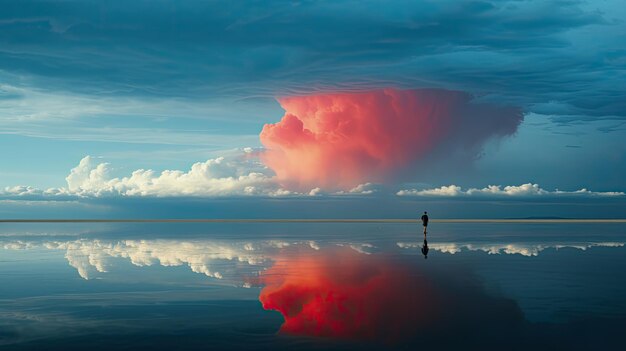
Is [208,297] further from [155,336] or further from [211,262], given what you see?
[211,262]

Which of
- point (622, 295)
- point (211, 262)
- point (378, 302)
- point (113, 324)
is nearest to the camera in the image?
point (113, 324)

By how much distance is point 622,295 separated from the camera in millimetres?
21484

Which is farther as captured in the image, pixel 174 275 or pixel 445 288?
pixel 174 275

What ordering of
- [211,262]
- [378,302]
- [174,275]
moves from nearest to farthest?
[378,302] → [174,275] → [211,262]

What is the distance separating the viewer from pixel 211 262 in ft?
115

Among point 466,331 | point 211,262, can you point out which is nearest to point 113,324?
point 466,331

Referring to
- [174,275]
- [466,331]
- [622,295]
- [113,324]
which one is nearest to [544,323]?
[466,331]

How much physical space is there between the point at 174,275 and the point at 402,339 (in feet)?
52.4

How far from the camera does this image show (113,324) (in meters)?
16.5

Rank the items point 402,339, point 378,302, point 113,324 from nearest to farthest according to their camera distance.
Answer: point 402,339, point 113,324, point 378,302

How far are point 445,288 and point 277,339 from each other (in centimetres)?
1042

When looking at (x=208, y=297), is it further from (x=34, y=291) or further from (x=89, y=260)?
(x=89, y=260)

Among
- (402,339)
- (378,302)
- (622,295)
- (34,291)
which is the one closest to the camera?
(402,339)

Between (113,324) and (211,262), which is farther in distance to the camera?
(211,262)
